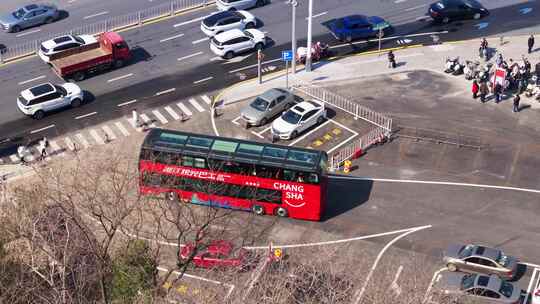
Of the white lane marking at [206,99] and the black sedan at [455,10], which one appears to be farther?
the black sedan at [455,10]

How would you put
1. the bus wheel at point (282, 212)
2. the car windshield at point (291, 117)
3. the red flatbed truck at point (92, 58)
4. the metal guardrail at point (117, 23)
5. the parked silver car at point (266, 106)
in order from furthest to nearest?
the metal guardrail at point (117, 23), the red flatbed truck at point (92, 58), the parked silver car at point (266, 106), the car windshield at point (291, 117), the bus wheel at point (282, 212)

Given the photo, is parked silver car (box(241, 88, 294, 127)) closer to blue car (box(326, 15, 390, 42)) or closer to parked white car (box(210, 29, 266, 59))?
parked white car (box(210, 29, 266, 59))

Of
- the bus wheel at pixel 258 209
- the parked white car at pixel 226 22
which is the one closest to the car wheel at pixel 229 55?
the parked white car at pixel 226 22

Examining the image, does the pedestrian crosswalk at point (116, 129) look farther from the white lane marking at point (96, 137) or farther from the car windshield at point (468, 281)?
the car windshield at point (468, 281)

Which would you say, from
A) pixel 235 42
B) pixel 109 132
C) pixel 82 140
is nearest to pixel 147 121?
pixel 109 132

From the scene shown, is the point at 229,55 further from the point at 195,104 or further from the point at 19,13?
the point at 19,13

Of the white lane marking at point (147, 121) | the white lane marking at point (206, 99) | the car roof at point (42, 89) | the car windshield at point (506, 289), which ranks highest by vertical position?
the car roof at point (42, 89)

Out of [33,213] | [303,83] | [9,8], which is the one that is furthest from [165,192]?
[9,8]
